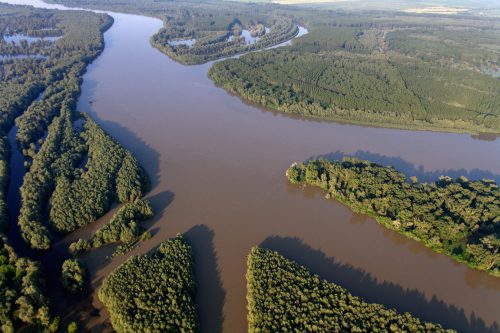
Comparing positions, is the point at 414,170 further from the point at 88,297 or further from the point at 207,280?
the point at 88,297

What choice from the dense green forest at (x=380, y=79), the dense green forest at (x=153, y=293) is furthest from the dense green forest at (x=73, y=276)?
the dense green forest at (x=380, y=79)

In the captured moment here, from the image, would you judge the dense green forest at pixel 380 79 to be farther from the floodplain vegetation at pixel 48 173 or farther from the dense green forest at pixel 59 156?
the floodplain vegetation at pixel 48 173

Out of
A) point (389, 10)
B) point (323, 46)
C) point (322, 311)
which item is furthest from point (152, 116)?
point (389, 10)

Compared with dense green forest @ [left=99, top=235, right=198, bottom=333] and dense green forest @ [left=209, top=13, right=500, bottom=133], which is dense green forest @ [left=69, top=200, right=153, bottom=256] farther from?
→ dense green forest @ [left=209, top=13, right=500, bottom=133]

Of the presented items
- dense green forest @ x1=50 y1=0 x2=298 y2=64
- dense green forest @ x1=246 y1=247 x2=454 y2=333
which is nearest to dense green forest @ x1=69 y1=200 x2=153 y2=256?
dense green forest @ x1=246 y1=247 x2=454 y2=333

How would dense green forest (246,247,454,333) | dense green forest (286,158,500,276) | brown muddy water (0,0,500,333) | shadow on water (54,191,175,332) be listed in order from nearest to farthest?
dense green forest (246,247,454,333)
shadow on water (54,191,175,332)
brown muddy water (0,0,500,333)
dense green forest (286,158,500,276)

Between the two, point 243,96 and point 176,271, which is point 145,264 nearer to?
point 176,271
